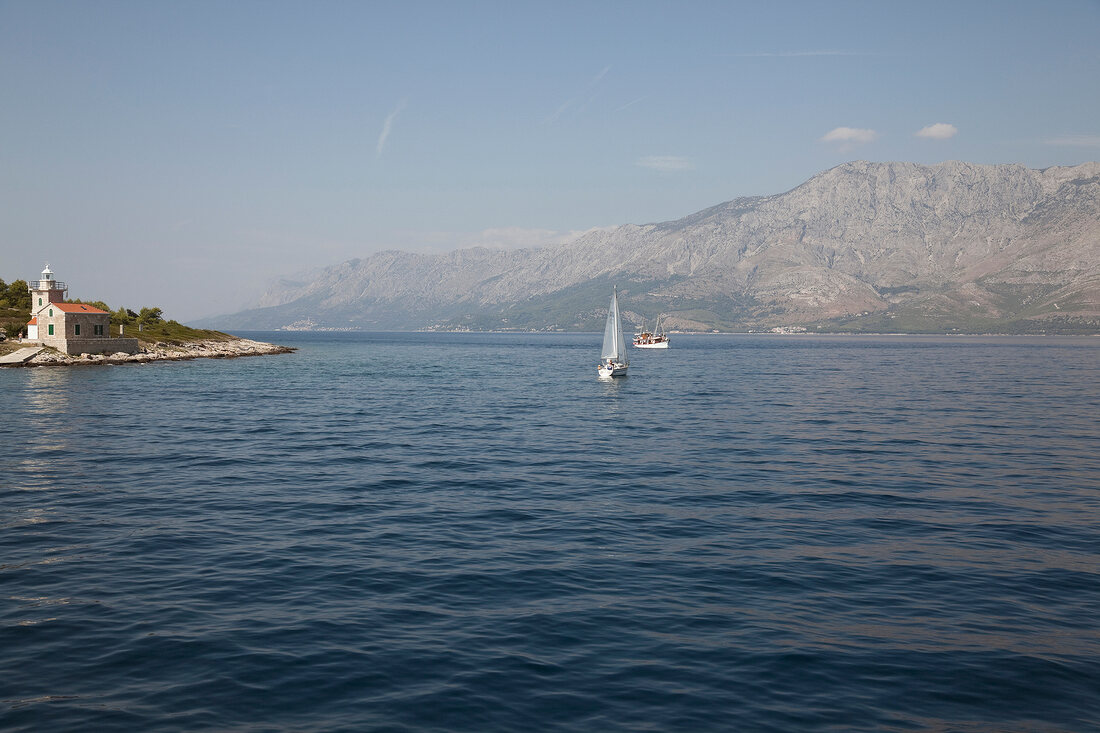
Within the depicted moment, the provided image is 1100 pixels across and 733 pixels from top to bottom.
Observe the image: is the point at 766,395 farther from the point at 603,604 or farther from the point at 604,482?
the point at 603,604

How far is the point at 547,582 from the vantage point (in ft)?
73.5

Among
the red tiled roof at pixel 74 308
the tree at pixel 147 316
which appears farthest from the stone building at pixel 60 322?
the tree at pixel 147 316

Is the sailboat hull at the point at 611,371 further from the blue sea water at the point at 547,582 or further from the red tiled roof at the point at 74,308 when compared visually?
the red tiled roof at the point at 74,308

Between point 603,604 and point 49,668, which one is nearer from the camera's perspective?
point 49,668

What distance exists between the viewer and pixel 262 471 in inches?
1591

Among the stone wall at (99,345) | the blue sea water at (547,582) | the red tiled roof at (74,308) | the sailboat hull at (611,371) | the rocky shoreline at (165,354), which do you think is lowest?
the blue sea water at (547,582)

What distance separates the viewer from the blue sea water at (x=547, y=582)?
15.0 metres

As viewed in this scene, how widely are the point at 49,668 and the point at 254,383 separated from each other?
90176mm

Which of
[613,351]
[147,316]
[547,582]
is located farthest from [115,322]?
[547,582]

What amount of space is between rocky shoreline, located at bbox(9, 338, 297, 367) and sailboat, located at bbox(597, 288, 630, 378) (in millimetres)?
90125

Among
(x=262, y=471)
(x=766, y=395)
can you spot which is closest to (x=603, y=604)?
(x=262, y=471)

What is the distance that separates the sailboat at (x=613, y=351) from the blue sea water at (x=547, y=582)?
199ft

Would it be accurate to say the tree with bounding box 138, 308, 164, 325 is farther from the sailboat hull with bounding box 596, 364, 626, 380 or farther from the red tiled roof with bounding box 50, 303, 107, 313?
the sailboat hull with bounding box 596, 364, 626, 380

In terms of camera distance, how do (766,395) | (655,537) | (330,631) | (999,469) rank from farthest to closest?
(766,395), (999,469), (655,537), (330,631)
